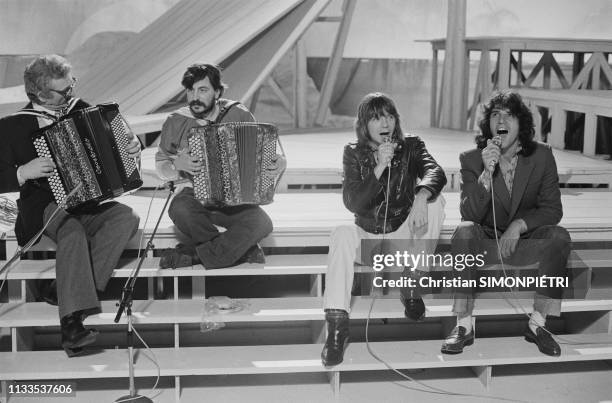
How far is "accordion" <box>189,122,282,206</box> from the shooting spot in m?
2.89

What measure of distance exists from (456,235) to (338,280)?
47 cm

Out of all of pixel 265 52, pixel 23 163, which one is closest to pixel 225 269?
pixel 23 163

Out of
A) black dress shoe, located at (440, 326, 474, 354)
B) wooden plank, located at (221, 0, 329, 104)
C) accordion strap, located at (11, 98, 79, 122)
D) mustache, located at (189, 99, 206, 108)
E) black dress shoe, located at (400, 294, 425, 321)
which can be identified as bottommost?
black dress shoe, located at (440, 326, 474, 354)

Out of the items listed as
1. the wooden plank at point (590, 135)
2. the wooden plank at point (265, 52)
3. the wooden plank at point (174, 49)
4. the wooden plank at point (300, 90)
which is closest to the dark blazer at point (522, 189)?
the wooden plank at point (590, 135)

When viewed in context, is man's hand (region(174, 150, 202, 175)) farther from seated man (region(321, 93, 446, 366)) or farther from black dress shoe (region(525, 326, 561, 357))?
black dress shoe (region(525, 326, 561, 357))

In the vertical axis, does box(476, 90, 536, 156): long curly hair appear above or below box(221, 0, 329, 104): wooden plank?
below

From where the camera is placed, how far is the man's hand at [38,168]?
104 inches

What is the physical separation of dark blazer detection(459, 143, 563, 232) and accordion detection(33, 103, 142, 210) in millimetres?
1263

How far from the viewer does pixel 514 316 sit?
3.24 meters

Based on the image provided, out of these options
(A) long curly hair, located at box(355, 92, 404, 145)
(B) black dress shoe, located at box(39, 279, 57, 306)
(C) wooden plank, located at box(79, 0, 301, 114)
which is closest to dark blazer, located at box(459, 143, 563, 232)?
(A) long curly hair, located at box(355, 92, 404, 145)

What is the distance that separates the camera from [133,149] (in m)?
2.82

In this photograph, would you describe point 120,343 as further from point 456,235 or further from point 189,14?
point 189,14

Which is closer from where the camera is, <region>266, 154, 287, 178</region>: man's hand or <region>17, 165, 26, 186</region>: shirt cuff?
<region>17, 165, 26, 186</region>: shirt cuff

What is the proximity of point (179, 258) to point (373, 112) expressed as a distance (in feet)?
3.14
